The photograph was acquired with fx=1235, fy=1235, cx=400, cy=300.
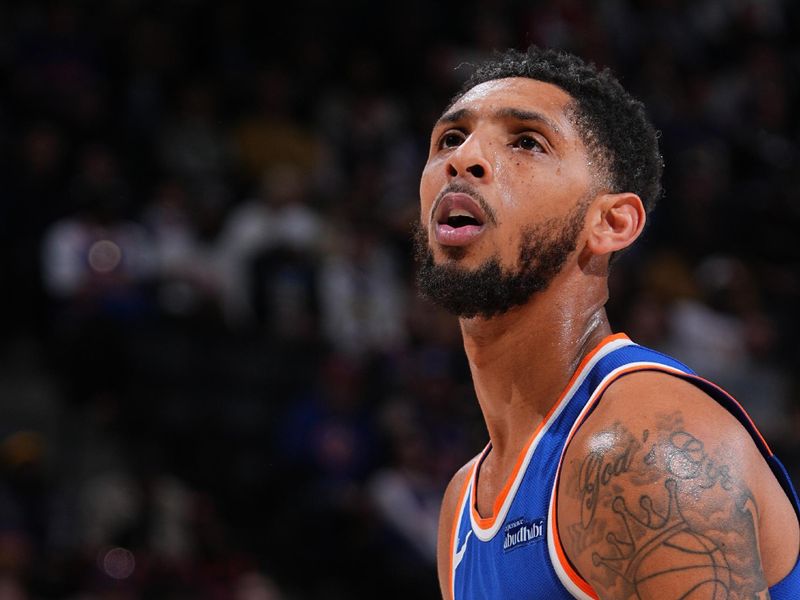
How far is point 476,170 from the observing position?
10.5ft

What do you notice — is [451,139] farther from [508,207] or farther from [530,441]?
[530,441]

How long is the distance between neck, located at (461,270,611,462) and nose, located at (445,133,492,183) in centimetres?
34

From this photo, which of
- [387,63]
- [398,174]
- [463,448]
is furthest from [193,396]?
[387,63]

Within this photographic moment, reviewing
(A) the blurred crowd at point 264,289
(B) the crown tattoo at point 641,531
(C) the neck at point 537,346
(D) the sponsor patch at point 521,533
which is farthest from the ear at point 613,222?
(A) the blurred crowd at point 264,289

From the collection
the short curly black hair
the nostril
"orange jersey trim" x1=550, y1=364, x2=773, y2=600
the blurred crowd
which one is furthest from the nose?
the blurred crowd

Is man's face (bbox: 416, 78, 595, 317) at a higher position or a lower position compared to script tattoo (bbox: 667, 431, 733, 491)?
higher

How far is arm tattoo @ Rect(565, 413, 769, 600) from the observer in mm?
2342

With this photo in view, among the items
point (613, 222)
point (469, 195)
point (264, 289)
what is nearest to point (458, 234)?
point (469, 195)

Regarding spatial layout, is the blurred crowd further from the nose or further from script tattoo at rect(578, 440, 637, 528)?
script tattoo at rect(578, 440, 637, 528)

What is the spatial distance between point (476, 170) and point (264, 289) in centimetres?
650

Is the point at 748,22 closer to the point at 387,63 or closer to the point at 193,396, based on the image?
the point at 387,63

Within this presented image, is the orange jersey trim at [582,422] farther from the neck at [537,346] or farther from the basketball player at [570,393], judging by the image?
the neck at [537,346]

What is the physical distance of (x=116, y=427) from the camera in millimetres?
8891

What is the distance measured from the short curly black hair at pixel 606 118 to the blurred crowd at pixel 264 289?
5150mm
